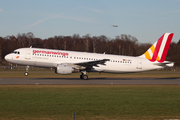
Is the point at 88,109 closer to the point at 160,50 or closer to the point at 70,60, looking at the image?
the point at 70,60

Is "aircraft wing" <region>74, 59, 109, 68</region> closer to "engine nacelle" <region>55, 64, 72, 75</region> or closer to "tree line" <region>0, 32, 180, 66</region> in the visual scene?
"engine nacelle" <region>55, 64, 72, 75</region>

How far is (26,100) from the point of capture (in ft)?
47.5

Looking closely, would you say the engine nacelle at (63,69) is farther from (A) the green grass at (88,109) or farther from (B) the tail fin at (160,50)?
(A) the green grass at (88,109)

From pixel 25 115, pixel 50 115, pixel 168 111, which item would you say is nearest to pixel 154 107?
pixel 168 111

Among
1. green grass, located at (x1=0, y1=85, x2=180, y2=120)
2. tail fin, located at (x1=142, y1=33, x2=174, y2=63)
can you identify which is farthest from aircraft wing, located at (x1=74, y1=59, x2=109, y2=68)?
green grass, located at (x1=0, y1=85, x2=180, y2=120)

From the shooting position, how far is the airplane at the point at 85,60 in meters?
31.3

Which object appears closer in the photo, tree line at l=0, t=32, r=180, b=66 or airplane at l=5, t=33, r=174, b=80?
airplane at l=5, t=33, r=174, b=80

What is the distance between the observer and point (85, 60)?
32.8m

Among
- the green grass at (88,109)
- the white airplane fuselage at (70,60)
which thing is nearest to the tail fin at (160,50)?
the white airplane fuselage at (70,60)

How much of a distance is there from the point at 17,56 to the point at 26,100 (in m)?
18.6

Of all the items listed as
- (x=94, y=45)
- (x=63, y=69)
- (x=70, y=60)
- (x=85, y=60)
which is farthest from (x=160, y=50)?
(x=94, y=45)

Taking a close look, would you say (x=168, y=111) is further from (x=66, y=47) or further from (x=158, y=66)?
(x=66, y=47)

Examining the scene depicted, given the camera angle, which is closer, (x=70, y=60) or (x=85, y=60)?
(x=70, y=60)

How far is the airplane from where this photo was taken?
3133cm
